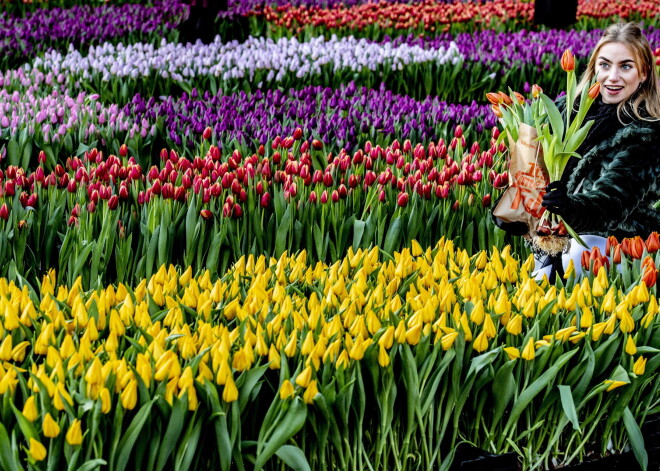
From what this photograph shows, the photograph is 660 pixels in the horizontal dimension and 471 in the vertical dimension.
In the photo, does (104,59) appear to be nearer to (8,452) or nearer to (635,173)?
(635,173)

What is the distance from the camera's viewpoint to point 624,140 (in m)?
3.89

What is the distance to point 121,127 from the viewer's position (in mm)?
5785

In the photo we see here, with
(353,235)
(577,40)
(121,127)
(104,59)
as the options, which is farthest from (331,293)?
(577,40)

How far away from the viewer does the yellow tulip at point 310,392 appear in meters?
2.38

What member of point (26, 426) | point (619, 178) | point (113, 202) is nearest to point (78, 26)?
point (113, 202)

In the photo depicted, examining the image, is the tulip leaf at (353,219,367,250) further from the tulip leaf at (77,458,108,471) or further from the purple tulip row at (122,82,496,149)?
the tulip leaf at (77,458,108,471)

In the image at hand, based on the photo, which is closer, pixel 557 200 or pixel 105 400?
pixel 105 400

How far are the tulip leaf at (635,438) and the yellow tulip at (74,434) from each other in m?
1.55

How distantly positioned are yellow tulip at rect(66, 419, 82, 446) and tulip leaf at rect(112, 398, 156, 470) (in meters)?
0.12

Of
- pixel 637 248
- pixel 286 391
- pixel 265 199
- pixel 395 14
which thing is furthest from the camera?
pixel 395 14

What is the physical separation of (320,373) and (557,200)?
1279mm

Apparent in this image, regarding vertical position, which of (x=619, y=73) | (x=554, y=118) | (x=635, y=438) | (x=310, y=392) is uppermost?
(x=619, y=73)

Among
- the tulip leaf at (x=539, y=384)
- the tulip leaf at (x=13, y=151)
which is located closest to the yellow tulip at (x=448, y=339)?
the tulip leaf at (x=539, y=384)

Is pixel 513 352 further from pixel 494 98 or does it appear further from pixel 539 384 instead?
pixel 494 98
